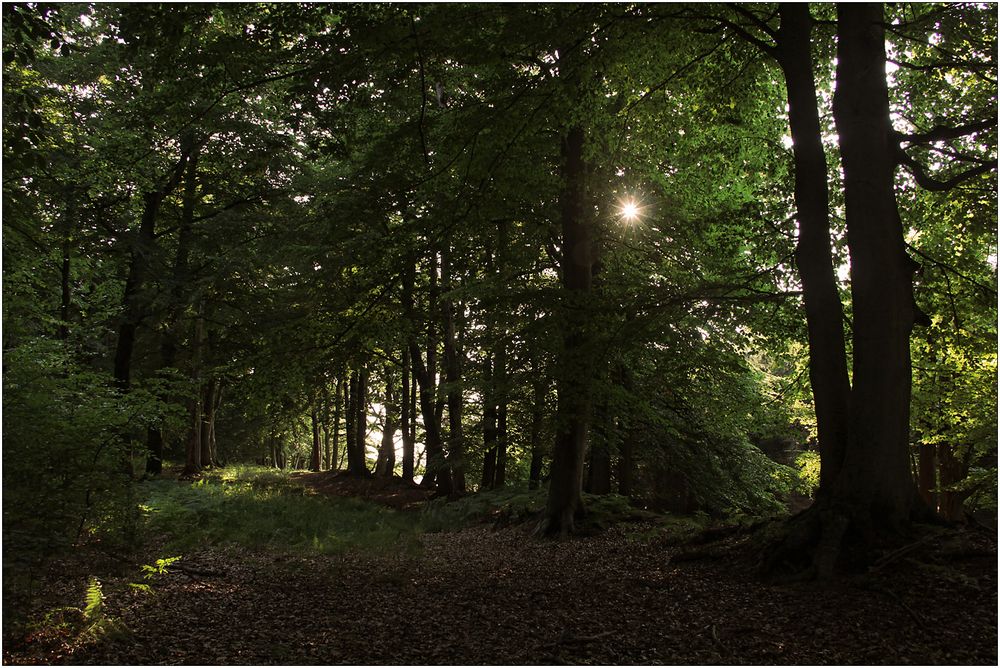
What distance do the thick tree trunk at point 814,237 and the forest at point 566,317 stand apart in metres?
0.04

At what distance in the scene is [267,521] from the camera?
1248 cm

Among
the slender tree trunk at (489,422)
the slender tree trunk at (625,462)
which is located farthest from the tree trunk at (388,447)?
the slender tree trunk at (625,462)

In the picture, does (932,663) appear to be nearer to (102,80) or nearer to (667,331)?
(667,331)

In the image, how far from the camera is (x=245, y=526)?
463 inches

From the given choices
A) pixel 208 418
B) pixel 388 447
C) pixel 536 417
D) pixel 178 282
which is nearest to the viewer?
pixel 536 417

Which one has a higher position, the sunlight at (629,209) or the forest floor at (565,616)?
the sunlight at (629,209)

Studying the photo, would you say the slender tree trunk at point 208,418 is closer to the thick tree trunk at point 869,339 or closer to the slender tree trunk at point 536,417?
the slender tree trunk at point 536,417

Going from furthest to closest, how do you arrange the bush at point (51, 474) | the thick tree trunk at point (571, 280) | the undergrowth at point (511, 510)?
the undergrowth at point (511, 510), the thick tree trunk at point (571, 280), the bush at point (51, 474)

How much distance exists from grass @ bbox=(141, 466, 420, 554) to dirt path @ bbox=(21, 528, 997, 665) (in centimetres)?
294

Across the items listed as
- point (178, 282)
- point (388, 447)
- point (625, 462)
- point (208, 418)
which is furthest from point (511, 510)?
point (208, 418)

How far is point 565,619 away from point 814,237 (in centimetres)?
516

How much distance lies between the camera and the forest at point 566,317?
557 centimetres

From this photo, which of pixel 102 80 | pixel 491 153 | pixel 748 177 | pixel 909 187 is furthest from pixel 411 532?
pixel 102 80

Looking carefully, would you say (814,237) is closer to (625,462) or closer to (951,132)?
(951,132)
